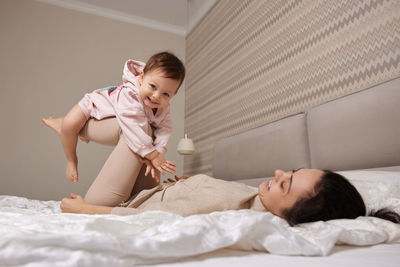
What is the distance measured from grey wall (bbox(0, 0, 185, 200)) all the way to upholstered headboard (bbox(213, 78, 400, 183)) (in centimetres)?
211

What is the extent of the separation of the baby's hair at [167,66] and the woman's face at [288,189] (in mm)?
707

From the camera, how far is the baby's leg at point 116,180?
1252 mm

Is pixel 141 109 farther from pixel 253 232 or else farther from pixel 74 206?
pixel 253 232

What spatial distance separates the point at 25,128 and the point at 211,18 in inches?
93.4

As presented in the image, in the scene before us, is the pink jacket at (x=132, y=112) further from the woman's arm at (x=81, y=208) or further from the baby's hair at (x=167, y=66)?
the woman's arm at (x=81, y=208)

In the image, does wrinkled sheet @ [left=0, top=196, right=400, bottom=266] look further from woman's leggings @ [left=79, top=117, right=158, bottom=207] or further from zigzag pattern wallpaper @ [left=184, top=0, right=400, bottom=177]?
zigzag pattern wallpaper @ [left=184, top=0, right=400, bottom=177]

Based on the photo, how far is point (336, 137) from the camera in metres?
1.37

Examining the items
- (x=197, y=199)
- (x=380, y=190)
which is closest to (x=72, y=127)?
(x=197, y=199)

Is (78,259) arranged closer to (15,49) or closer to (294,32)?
(294,32)

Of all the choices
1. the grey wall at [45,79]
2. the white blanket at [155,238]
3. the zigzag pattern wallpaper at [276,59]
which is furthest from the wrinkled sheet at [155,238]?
the grey wall at [45,79]

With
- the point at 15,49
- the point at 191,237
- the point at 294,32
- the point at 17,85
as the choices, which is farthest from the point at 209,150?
the point at 191,237

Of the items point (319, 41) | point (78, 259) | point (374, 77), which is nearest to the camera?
point (78, 259)

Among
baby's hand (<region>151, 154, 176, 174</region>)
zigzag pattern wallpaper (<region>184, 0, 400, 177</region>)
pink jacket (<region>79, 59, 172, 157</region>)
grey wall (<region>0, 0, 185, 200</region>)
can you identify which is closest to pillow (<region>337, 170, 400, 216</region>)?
zigzag pattern wallpaper (<region>184, 0, 400, 177</region>)

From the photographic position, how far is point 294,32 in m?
2.03
